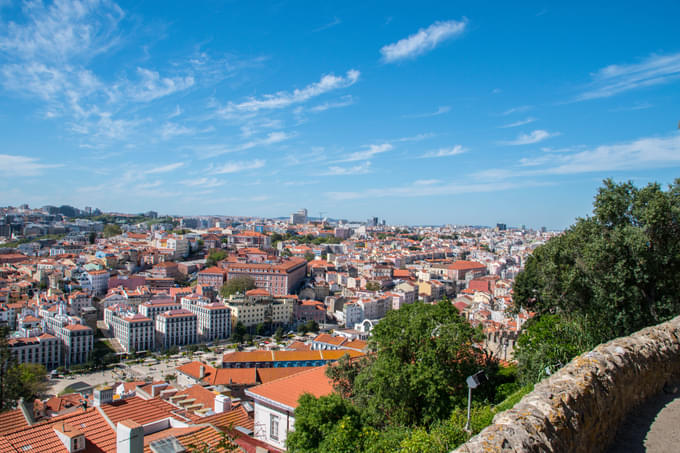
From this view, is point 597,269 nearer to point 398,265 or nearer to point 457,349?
point 457,349

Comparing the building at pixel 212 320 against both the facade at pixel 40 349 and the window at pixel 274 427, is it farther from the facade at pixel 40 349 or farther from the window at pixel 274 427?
the window at pixel 274 427

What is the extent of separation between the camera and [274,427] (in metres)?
9.55

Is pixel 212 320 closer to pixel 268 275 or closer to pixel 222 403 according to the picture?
pixel 268 275

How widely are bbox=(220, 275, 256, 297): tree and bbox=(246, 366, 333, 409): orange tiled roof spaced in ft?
107

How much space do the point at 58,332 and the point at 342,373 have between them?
3099 cm

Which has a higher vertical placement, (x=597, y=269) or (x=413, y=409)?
(x=597, y=269)

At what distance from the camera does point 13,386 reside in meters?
17.0

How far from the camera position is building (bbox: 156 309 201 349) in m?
35.1

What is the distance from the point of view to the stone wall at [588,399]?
2.64 metres

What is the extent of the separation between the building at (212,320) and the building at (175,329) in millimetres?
689

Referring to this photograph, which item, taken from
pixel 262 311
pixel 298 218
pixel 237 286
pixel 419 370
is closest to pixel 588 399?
pixel 419 370

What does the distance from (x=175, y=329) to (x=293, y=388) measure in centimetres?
2816

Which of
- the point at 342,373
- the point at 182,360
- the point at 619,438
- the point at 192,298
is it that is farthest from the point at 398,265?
the point at 619,438

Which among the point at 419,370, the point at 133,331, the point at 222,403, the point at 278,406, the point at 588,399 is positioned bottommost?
the point at 133,331
